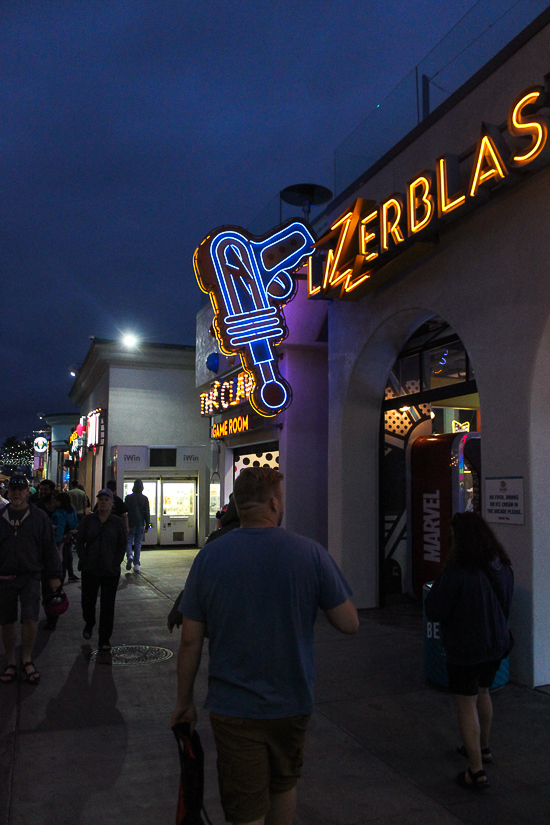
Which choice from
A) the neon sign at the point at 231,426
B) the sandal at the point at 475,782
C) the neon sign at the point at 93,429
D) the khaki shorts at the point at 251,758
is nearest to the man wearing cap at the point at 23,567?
the sandal at the point at 475,782

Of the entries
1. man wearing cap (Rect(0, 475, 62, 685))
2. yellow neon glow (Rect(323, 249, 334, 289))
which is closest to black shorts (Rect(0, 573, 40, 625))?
man wearing cap (Rect(0, 475, 62, 685))

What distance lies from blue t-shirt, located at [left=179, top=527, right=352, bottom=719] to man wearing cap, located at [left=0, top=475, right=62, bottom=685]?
4.13 m

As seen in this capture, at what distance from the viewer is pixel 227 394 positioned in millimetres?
14898

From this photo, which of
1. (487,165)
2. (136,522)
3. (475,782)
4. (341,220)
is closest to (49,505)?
(136,522)

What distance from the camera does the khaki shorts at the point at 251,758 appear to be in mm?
2570

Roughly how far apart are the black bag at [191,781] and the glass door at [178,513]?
53.7 feet

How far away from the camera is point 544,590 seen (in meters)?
6.25

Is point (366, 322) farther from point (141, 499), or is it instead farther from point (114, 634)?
point (141, 499)

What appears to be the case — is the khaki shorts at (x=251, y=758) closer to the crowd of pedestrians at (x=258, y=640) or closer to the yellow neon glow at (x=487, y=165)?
the crowd of pedestrians at (x=258, y=640)

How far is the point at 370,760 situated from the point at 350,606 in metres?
2.40

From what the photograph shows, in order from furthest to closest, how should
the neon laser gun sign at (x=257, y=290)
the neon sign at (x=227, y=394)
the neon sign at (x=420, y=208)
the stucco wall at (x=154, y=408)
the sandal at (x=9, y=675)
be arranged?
the stucco wall at (x=154, y=408), the neon sign at (x=227, y=394), the neon laser gun sign at (x=257, y=290), the sandal at (x=9, y=675), the neon sign at (x=420, y=208)

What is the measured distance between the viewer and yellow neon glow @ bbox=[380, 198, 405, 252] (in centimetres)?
802

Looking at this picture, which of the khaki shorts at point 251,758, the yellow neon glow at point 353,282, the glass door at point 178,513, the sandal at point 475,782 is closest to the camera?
the khaki shorts at point 251,758

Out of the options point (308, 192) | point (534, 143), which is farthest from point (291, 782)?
point (308, 192)
